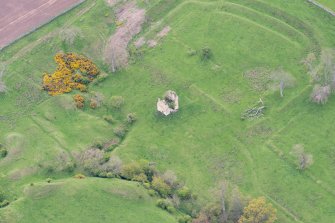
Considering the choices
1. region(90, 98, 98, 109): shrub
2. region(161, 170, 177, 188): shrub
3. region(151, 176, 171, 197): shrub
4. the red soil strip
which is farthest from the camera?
the red soil strip

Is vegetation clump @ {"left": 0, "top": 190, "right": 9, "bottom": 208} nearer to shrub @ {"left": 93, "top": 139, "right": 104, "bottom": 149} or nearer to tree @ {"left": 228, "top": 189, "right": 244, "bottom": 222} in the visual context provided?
shrub @ {"left": 93, "top": 139, "right": 104, "bottom": 149}

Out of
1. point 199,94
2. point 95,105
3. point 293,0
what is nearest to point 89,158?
point 95,105

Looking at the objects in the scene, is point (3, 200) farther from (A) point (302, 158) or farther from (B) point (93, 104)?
(A) point (302, 158)

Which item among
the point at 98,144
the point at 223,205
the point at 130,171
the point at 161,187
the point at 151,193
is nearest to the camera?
the point at 223,205

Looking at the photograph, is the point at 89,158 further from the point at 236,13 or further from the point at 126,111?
the point at 236,13

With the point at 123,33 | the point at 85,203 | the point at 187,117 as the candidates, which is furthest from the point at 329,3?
the point at 85,203

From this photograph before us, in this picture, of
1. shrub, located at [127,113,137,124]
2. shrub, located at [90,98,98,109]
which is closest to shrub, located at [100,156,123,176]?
shrub, located at [127,113,137,124]
